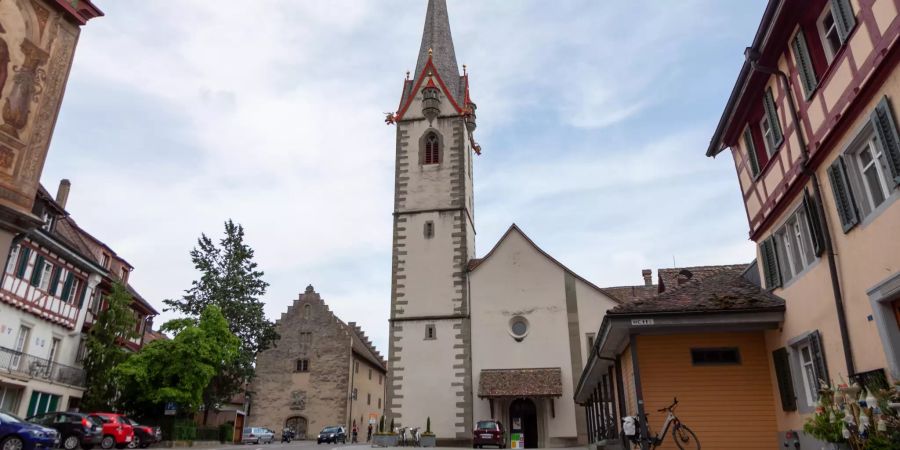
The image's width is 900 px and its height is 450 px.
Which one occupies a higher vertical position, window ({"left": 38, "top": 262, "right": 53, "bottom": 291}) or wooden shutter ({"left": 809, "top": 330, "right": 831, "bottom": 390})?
window ({"left": 38, "top": 262, "right": 53, "bottom": 291})

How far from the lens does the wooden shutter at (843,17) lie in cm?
969

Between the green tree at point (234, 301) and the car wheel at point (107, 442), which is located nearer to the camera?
the car wheel at point (107, 442)

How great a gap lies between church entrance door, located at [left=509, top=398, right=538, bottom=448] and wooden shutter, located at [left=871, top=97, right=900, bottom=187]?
921 inches

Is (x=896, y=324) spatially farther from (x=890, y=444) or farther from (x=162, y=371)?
(x=162, y=371)

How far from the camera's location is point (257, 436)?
1655 inches

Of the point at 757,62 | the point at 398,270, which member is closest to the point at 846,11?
the point at 757,62

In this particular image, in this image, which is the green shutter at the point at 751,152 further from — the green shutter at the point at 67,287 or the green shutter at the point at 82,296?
the green shutter at the point at 82,296

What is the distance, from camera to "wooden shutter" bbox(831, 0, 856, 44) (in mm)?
9694

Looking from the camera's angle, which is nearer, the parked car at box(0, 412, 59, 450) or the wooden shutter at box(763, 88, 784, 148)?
the wooden shutter at box(763, 88, 784, 148)

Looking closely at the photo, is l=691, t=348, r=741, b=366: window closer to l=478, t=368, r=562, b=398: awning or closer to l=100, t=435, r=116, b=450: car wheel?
l=478, t=368, r=562, b=398: awning

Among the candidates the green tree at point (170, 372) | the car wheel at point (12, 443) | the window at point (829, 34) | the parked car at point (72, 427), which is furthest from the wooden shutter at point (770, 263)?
the green tree at point (170, 372)

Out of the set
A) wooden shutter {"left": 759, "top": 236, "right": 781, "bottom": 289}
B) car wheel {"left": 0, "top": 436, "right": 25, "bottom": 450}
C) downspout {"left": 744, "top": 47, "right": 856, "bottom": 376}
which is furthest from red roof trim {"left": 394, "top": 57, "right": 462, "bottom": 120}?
car wheel {"left": 0, "top": 436, "right": 25, "bottom": 450}

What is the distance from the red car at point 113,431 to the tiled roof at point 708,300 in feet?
68.6

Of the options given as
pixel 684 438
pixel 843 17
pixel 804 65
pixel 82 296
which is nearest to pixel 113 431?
pixel 82 296
